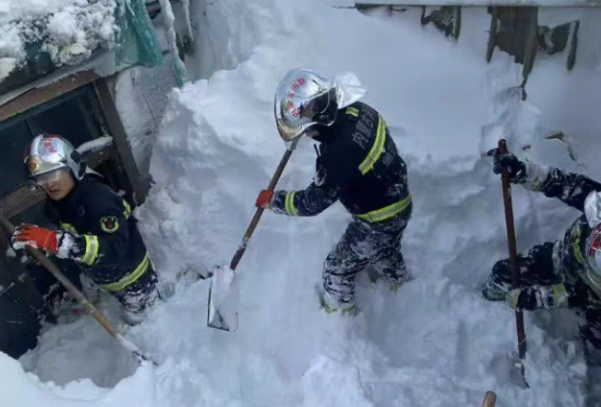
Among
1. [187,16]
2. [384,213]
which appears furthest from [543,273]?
[187,16]

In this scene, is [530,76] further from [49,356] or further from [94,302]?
[49,356]

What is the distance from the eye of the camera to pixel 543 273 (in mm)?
3904

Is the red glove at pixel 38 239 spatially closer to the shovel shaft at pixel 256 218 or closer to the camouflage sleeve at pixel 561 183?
the shovel shaft at pixel 256 218

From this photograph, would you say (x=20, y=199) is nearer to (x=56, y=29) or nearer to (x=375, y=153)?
(x=56, y=29)

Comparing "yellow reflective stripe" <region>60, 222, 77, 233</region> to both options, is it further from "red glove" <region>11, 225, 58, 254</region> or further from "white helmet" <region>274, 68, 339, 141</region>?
"white helmet" <region>274, 68, 339, 141</region>

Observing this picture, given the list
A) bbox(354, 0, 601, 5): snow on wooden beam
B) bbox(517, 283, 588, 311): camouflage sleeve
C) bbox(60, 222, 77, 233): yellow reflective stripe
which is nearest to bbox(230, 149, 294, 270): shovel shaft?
bbox(60, 222, 77, 233): yellow reflective stripe

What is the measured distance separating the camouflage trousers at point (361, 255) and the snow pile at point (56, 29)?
6.94ft

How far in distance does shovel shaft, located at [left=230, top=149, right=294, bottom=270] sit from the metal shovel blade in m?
0.11

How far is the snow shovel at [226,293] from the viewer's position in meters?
3.92

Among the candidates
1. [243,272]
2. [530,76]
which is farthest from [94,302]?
[530,76]

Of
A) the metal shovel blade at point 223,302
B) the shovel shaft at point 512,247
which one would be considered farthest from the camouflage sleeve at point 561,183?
the metal shovel blade at point 223,302

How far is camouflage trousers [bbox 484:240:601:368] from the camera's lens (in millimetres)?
3682

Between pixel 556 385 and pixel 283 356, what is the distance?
69.9 inches

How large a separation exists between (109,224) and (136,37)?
1480 mm
